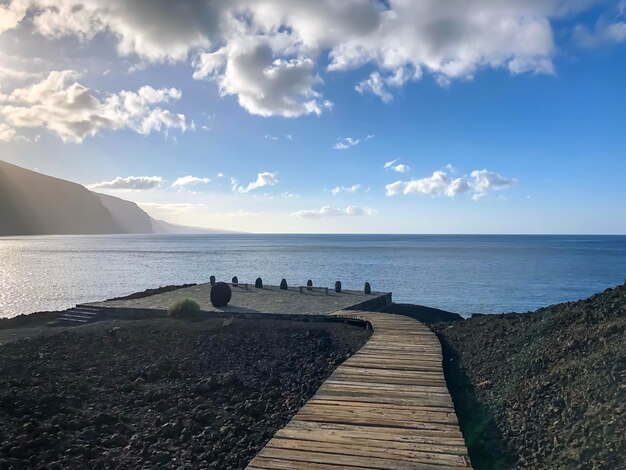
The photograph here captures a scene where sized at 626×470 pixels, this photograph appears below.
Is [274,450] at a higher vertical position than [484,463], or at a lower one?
higher

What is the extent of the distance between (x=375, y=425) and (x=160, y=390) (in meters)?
7.06

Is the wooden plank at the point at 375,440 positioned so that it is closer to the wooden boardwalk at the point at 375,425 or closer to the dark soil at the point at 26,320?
the wooden boardwalk at the point at 375,425

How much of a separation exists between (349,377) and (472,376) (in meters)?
3.60

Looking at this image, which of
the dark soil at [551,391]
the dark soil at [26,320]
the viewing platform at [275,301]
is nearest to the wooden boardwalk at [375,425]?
the dark soil at [551,391]

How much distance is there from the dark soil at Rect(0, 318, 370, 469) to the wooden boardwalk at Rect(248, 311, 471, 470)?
2.03 m

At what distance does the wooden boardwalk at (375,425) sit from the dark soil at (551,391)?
96 centimetres

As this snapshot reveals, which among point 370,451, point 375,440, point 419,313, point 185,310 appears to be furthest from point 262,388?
point 419,313

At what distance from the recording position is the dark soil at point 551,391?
245 inches

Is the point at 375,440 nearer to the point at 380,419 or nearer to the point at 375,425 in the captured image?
the point at 375,425

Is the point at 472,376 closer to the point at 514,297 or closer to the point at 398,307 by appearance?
the point at 398,307

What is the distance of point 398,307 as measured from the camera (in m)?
29.2

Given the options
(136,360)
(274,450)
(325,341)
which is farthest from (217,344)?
(274,450)

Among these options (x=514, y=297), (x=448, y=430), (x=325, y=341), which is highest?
(x=448, y=430)

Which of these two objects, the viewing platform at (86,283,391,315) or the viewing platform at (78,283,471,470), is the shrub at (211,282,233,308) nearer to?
the viewing platform at (86,283,391,315)
